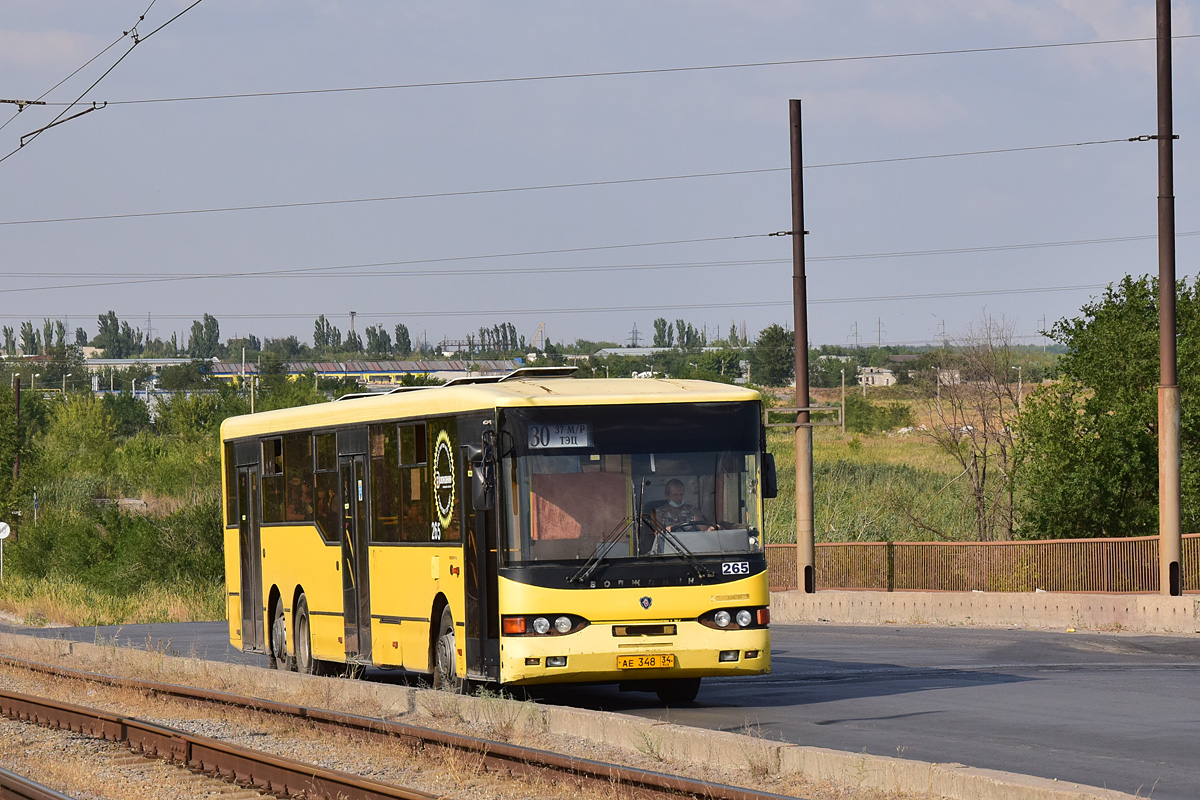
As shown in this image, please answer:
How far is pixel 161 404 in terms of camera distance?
12725 cm

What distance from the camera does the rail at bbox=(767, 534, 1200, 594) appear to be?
88.7 ft

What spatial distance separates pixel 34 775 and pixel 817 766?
19.3 ft

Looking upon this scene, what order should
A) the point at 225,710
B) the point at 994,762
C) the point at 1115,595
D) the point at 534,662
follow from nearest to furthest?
the point at 994,762
the point at 534,662
the point at 225,710
the point at 1115,595

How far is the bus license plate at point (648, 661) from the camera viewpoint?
46.1ft

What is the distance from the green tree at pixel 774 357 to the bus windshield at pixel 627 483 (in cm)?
13281

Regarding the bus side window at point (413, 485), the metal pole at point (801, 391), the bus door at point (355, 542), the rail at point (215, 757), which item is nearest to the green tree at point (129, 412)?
the metal pole at point (801, 391)

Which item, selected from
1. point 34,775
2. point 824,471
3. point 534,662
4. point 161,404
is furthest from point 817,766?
point 161,404

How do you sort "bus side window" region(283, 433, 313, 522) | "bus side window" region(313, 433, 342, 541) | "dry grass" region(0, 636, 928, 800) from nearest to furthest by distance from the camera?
"dry grass" region(0, 636, 928, 800) < "bus side window" region(313, 433, 342, 541) < "bus side window" region(283, 433, 313, 522)

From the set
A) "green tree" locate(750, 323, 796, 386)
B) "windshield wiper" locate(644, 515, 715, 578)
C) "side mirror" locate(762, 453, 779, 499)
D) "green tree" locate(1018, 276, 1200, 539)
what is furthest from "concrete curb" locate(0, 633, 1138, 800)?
"green tree" locate(750, 323, 796, 386)

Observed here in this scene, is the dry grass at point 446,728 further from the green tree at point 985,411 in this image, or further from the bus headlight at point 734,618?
the green tree at point 985,411

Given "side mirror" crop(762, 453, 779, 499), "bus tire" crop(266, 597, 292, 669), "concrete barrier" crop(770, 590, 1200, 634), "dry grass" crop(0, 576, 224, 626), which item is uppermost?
"side mirror" crop(762, 453, 779, 499)

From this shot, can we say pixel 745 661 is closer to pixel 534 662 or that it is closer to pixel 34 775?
pixel 534 662

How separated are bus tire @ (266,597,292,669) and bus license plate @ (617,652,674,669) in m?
6.79

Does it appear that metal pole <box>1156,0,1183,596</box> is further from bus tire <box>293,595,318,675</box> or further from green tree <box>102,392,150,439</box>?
green tree <box>102,392,150,439</box>
